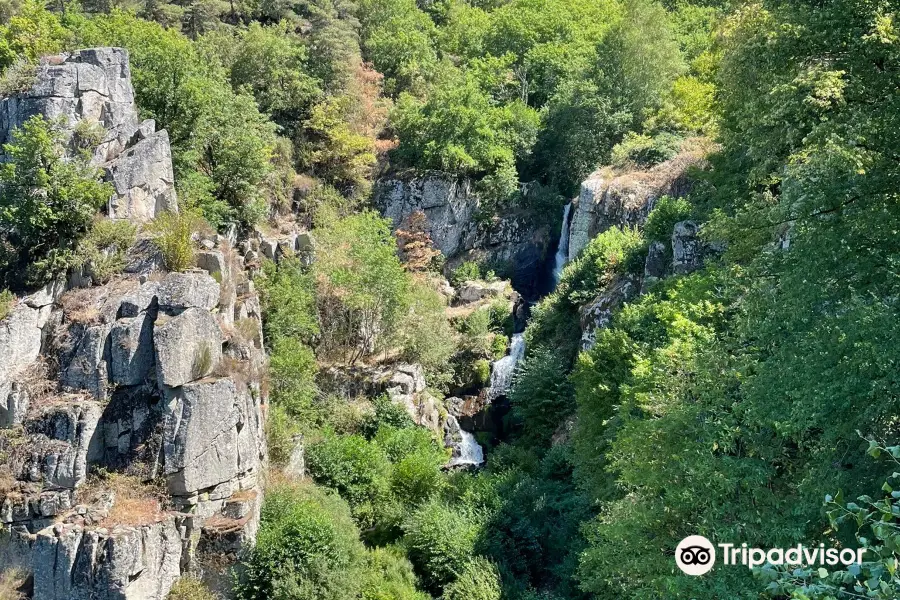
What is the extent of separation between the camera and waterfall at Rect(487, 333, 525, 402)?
3077 cm

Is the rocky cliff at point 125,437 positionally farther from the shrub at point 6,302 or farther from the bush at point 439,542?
the bush at point 439,542

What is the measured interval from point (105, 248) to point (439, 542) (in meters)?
12.9

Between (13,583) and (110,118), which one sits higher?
(110,118)

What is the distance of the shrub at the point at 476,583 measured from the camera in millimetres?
18875

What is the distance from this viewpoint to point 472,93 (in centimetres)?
3809

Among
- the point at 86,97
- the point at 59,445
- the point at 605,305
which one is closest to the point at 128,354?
the point at 59,445

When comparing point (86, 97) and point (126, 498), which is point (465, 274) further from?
point (126, 498)

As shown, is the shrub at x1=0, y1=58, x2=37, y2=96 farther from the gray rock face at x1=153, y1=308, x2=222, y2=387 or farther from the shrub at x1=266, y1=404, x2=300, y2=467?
the shrub at x1=266, y1=404, x2=300, y2=467

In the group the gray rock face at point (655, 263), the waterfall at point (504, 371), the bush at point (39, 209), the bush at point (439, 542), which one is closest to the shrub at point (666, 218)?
the gray rock face at point (655, 263)

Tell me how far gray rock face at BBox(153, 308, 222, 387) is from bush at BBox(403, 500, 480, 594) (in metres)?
7.78

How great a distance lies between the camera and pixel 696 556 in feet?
36.9

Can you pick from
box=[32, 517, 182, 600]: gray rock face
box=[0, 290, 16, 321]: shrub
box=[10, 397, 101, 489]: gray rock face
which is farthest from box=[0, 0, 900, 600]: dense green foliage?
box=[10, 397, 101, 489]: gray rock face

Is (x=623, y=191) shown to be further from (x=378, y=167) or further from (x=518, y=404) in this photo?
(x=378, y=167)

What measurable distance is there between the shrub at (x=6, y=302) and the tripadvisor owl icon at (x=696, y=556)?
1698 centimetres
